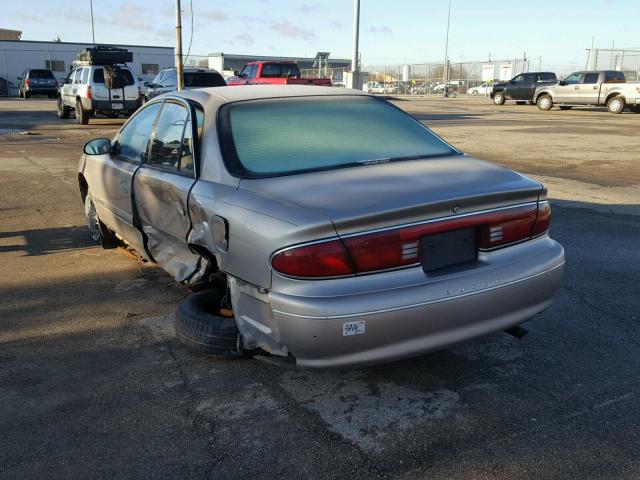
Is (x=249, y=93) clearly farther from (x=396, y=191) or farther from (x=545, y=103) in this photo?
→ (x=545, y=103)

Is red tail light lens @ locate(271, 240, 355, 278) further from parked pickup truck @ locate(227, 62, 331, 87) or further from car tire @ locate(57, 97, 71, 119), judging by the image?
car tire @ locate(57, 97, 71, 119)

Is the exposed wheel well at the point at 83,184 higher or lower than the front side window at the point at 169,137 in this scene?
lower

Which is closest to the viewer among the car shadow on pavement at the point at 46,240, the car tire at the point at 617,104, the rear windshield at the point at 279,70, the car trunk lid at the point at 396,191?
the car trunk lid at the point at 396,191

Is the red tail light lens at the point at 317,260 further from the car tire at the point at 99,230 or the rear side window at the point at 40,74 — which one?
the rear side window at the point at 40,74

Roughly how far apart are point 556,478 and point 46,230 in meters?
6.20

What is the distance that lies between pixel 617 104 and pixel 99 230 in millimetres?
27628

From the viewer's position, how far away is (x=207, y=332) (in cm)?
358

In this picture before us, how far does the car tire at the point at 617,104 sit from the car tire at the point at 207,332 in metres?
28.6

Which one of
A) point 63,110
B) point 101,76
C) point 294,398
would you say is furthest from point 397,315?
point 63,110

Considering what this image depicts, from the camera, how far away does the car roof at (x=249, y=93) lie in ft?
12.8

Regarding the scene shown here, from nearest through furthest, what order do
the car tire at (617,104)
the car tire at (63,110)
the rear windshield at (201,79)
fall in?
the rear windshield at (201,79) → the car tire at (63,110) → the car tire at (617,104)

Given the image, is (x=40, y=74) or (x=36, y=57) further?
(x=36, y=57)

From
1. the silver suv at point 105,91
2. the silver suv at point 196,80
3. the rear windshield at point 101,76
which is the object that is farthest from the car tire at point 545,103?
the rear windshield at point 101,76

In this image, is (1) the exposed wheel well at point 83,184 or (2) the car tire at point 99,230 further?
(1) the exposed wheel well at point 83,184
